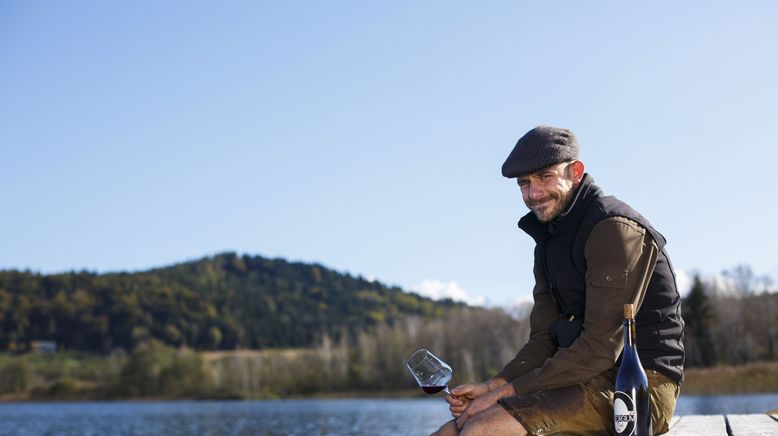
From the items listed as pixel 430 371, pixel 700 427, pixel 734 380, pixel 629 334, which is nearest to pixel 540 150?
pixel 629 334

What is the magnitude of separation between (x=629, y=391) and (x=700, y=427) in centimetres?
166

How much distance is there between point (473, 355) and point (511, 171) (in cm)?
10112

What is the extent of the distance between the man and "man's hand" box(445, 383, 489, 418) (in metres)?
0.12

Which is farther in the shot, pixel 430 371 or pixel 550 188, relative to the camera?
pixel 430 371

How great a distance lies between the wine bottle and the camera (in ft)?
10.7

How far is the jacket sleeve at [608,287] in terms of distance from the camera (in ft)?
10.8

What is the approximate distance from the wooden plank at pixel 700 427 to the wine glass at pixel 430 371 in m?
1.15

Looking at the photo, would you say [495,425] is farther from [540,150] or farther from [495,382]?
[540,150]

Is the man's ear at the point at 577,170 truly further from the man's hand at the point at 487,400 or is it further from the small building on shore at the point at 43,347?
the small building on shore at the point at 43,347

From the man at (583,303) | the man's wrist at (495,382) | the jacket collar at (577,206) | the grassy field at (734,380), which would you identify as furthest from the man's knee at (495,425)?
the grassy field at (734,380)

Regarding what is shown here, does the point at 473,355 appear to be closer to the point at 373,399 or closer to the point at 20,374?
the point at 373,399

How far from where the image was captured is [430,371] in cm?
393

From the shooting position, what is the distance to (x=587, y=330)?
3.40 metres

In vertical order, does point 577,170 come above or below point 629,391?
above
